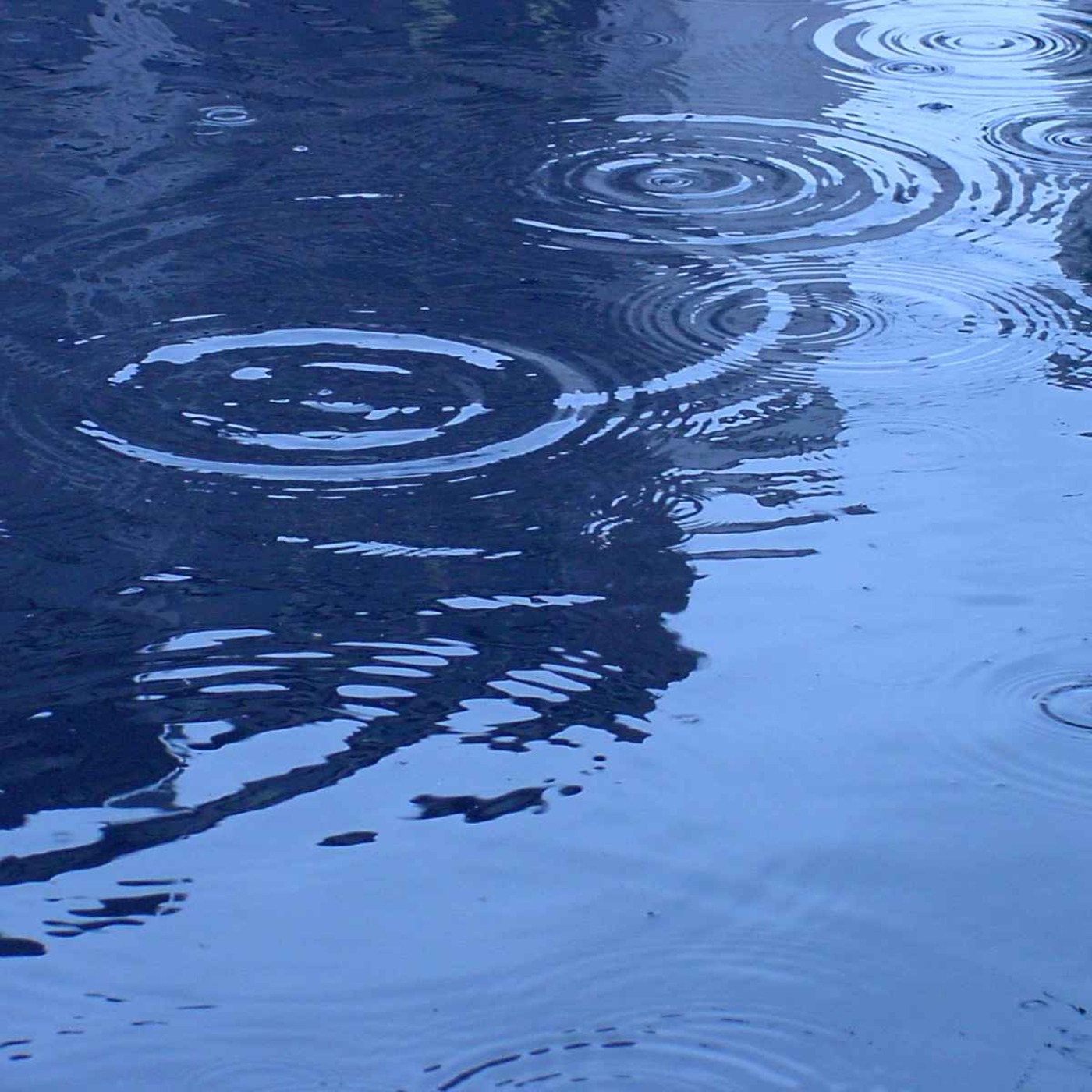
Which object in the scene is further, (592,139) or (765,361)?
(592,139)

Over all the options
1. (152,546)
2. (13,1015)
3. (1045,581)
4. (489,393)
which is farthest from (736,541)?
(13,1015)

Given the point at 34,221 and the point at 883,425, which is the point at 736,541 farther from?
the point at 34,221

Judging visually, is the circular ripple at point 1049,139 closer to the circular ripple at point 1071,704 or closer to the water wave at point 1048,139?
the water wave at point 1048,139

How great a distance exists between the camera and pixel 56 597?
1.61 m

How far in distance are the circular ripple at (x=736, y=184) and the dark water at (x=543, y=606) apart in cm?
2

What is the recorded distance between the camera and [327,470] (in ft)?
6.12

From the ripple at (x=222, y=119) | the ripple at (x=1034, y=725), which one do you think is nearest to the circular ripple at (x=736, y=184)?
the ripple at (x=222, y=119)

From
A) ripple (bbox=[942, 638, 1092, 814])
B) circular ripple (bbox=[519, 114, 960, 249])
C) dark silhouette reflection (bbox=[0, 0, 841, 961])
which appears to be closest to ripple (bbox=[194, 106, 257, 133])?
dark silhouette reflection (bbox=[0, 0, 841, 961])

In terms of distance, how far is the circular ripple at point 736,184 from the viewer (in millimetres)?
2617

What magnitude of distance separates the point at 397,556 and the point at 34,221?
1311mm

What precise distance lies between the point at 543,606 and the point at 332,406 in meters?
0.56

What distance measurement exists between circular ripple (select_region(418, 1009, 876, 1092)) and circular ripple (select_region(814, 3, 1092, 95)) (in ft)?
8.94

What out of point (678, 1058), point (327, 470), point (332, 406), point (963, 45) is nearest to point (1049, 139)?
point (963, 45)

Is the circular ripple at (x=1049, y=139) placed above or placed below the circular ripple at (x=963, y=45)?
below
